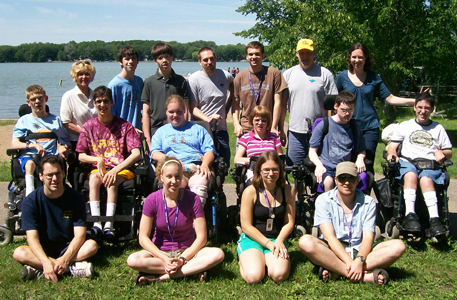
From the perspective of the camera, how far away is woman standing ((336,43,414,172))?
5094 mm

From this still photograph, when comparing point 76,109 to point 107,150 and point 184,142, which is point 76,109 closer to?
point 107,150

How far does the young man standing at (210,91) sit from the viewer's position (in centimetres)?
550

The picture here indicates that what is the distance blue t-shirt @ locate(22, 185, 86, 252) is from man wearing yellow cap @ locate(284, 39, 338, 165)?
2829 mm

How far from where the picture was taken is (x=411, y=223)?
4.42m

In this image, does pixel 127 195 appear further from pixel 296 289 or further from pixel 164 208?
pixel 296 289

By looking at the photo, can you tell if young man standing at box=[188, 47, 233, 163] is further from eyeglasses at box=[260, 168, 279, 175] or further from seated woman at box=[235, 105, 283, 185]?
eyeglasses at box=[260, 168, 279, 175]

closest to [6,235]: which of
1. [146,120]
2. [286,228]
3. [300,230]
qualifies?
[146,120]

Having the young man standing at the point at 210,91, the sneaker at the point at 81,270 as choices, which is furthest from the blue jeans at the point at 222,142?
the sneaker at the point at 81,270

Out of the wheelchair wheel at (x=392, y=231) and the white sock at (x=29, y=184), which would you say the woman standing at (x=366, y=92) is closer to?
the wheelchair wheel at (x=392, y=231)

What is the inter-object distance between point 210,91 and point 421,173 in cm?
268

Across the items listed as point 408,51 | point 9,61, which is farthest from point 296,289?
point 9,61

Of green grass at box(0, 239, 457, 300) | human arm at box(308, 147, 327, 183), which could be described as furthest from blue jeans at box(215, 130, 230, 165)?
green grass at box(0, 239, 457, 300)

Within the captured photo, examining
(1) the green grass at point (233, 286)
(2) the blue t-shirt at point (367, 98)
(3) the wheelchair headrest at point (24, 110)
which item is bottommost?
(1) the green grass at point (233, 286)

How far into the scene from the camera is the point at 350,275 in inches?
142
